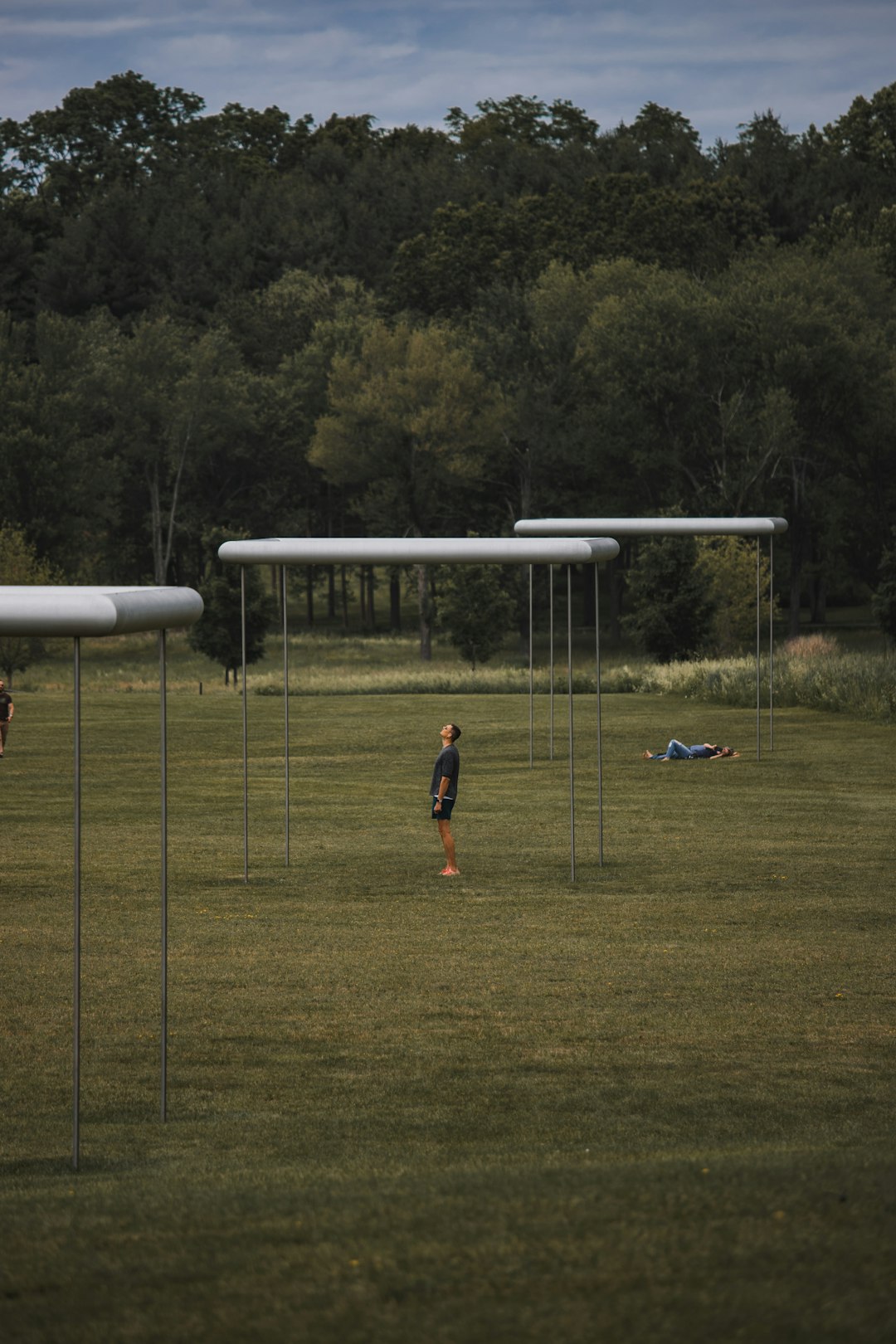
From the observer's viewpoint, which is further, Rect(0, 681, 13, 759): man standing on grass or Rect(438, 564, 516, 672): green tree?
Rect(438, 564, 516, 672): green tree

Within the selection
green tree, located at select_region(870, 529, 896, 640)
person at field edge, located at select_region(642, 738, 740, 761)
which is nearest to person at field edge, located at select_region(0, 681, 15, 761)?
person at field edge, located at select_region(642, 738, 740, 761)

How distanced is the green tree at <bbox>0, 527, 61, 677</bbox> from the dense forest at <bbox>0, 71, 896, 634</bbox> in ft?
A: 33.6

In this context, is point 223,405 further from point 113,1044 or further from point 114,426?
point 113,1044

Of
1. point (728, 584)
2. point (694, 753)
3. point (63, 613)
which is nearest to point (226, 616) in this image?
point (728, 584)

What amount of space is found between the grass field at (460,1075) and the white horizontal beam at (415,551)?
3.11 meters

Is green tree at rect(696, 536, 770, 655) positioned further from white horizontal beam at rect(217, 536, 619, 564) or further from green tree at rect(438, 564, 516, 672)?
white horizontal beam at rect(217, 536, 619, 564)

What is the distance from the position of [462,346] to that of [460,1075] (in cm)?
5802

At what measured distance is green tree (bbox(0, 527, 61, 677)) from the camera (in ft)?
138

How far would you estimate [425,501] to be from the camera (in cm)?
6384

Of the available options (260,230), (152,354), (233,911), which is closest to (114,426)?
(152,354)

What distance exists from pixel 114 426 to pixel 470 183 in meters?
25.8

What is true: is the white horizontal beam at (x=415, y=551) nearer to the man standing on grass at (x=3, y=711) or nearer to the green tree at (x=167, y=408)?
the man standing on grass at (x=3, y=711)

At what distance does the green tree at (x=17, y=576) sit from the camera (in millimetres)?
42188

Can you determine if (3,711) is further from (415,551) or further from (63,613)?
(63,613)
